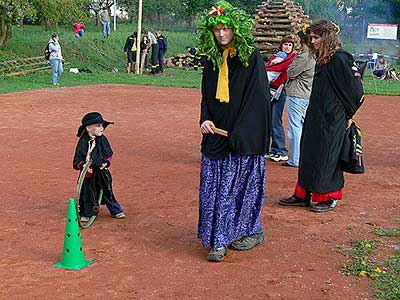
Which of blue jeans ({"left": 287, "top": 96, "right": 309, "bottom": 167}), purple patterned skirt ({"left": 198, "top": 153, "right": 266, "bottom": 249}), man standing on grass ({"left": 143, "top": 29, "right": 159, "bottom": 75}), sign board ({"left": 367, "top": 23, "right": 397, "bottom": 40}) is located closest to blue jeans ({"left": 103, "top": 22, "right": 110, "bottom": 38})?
man standing on grass ({"left": 143, "top": 29, "right": 159, "bottom": 75})

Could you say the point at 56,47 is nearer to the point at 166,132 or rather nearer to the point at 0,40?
the point at 0,40

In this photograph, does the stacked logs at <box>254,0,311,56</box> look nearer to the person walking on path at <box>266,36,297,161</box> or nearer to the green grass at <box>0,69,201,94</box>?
the green grass at <box>0,69,201,94</box>

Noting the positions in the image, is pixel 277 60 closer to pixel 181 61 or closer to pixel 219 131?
pixel 219 131

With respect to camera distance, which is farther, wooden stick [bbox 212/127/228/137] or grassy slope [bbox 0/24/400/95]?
grassy slope [bbox 0/24/400/95]

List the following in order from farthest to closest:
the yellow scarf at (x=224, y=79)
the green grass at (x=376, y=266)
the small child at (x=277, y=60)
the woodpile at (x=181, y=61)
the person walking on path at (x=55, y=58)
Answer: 1. the woodpile at (x=181, y=61)
2. the person walking on path at (x=55, y=58)
3. the small child at (x=277, y=60)
4. the yellow scarf at (x=224, y=79)
5. the green grass at (x=376, y=266)

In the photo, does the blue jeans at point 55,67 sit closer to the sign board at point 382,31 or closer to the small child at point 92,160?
the small child at point 92,160

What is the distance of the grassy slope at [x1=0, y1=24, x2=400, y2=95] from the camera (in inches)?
965

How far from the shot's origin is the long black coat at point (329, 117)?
23.3 ft

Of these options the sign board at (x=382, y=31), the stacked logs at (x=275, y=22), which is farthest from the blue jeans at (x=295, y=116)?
the sign board at (x=382, y=31)

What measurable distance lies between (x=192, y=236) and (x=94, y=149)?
4.40 ft

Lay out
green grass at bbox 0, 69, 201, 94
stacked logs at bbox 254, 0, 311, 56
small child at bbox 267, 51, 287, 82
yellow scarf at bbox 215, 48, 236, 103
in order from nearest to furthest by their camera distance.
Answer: yellow scarf at bbox 215, 48, 236, 103 < small child at bbox 267, 51, 287, 82 < stacked logs at bbox 254, 0, 311, 56 < green grass at bbox 0, 69, 201, 94

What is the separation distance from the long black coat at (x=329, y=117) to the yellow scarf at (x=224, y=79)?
1909 millimetres

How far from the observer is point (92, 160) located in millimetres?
6684

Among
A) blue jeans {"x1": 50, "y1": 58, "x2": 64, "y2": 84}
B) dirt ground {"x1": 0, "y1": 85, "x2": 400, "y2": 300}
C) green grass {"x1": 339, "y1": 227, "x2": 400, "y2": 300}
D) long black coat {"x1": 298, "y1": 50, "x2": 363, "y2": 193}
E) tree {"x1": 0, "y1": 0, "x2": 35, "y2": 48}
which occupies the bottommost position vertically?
dirt ground {"x1": 0, "y1": 85, "x2": 400, "y2": 300}
